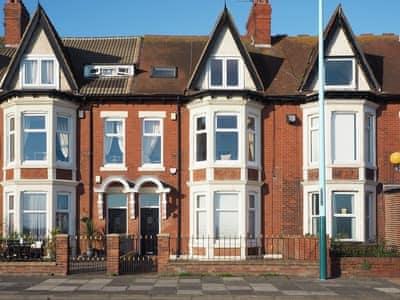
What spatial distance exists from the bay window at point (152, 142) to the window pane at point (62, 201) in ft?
11.2

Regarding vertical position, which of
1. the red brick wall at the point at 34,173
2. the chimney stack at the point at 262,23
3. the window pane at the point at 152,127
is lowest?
the red brick wall at the point at 34,173

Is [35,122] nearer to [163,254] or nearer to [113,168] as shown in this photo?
[113,168]

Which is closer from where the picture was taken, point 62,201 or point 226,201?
point 226,201

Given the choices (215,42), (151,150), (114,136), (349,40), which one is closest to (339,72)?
(349,40)

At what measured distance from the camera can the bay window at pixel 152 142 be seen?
93.5ft

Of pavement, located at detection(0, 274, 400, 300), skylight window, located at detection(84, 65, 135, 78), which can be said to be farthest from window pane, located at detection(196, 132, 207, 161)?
pavement, located at detection(0, 274, 400, 300)

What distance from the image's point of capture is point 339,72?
28156 mm

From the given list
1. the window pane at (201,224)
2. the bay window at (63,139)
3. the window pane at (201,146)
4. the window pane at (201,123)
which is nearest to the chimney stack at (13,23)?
the bay window at (63,139)

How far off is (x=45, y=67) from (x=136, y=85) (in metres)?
3.72

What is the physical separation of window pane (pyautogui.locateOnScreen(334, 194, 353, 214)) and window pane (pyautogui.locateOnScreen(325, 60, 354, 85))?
4.52 meters

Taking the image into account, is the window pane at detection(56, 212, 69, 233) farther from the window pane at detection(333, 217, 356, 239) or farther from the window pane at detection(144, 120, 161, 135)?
the window pane at detection(333, 217, 356, 239)

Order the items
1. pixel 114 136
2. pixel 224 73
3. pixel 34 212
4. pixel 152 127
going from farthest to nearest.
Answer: pixel 152 127 → pixel 114 136 → pixel 224 73 → pixel 34 212

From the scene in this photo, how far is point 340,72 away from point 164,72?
24.0ft

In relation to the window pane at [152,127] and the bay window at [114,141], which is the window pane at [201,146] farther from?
the bay window at [114,141]
